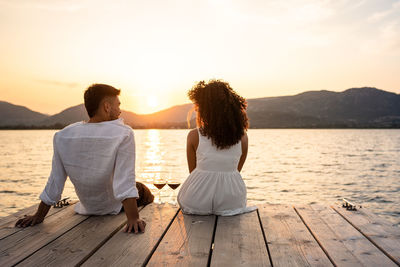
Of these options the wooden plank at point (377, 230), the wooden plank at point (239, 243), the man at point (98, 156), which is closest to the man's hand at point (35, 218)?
the man at point (98, 156)

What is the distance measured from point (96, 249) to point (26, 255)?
583 millimetres

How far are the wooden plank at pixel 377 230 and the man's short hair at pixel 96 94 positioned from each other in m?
3.16

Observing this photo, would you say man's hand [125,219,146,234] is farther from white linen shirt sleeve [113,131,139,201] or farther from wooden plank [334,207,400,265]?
wooden plank [334,207,400,265]

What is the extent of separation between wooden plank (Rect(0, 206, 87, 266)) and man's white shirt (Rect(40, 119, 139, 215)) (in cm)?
30

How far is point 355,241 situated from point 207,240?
148 centimetres

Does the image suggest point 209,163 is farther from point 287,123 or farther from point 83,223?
point 287,123

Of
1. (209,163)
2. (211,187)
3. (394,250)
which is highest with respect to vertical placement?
(209,163)

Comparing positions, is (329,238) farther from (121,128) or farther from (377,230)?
(121,128)

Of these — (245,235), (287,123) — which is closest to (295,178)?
(245,235)

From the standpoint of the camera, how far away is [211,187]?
4.64 meters

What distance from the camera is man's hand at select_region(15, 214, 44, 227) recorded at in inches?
159

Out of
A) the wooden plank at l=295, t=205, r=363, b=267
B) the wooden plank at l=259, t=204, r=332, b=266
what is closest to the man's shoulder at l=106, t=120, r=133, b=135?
the wooden plank at l=259, t=204, r=332, b=266

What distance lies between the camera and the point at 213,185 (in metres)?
4.66

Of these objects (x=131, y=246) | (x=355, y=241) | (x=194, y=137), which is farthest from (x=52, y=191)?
(x=355, y=241)
